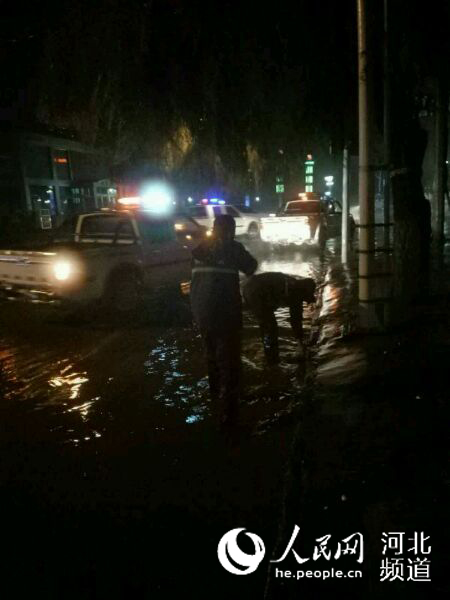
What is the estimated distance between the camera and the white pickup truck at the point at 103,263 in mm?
8648

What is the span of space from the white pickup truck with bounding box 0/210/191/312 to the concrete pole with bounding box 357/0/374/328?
13.4 ft

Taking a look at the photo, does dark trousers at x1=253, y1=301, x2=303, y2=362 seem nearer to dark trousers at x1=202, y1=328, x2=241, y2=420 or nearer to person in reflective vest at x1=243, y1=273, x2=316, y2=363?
person in reflective vest at x1=243, y1=273, x2=316, y2=363

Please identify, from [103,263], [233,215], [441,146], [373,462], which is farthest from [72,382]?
[233,215]

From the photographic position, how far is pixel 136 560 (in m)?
3.18

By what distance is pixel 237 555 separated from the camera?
3.20 m

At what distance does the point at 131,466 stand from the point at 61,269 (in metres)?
4.89

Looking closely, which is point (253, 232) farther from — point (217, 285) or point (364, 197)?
point (217, 285)

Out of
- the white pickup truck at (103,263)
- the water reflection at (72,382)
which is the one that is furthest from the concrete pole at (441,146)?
the water reflection at (72,382)

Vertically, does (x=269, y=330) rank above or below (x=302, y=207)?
below

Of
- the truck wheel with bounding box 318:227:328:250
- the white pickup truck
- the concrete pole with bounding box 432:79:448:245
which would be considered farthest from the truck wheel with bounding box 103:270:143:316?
Answer: the truck wheel with bounding box 318:227:328:250

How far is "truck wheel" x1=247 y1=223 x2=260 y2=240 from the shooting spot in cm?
2384

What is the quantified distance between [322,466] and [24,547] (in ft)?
6.37

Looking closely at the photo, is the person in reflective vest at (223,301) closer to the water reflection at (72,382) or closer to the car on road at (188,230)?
the water reflection at (72,382)

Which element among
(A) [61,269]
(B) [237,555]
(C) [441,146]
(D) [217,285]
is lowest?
(B) [237,555]
